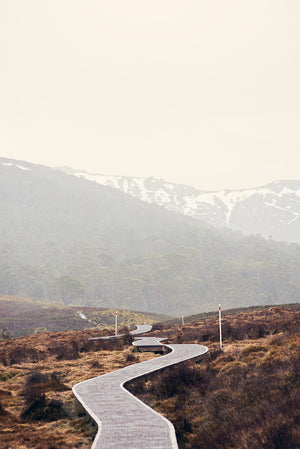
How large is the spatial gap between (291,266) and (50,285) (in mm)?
108322

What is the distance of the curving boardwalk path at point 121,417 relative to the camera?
916 cm

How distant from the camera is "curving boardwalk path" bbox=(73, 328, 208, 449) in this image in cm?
916

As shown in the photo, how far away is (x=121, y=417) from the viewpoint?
36.8ft

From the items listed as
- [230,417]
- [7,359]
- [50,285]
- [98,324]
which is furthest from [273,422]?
[50,285]

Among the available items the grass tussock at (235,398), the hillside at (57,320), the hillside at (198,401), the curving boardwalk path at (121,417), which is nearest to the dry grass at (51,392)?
the hillside at (198,401)

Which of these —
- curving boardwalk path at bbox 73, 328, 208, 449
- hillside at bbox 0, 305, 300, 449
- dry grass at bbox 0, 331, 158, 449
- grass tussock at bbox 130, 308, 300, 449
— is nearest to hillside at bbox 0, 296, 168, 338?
dry grass at bbox 0, 331, 158, 449

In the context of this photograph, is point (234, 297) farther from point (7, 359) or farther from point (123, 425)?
point (123, 425)

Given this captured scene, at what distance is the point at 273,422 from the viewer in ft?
31.0

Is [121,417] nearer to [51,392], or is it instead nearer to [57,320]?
[51,392]

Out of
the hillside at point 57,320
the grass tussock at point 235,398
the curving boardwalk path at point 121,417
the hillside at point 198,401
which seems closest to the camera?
the curving boardwalk path at point 121,417

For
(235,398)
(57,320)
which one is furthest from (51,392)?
(57,320)

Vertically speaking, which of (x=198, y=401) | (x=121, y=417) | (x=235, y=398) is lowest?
(x=198, y=401)

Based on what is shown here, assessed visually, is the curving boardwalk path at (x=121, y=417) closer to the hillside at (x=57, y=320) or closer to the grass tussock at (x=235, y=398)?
the grass tussock at (x=235, y=398)

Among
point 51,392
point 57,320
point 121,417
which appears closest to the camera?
point 121,417
